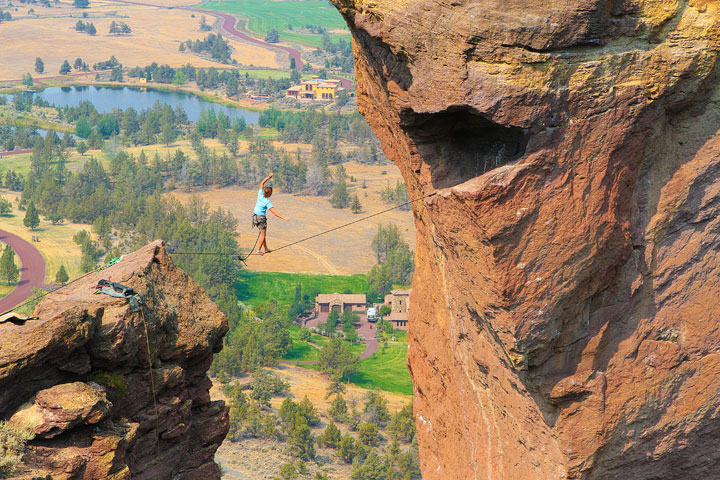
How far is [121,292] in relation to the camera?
1316 centimetres

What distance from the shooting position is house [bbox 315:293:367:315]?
76.4 m

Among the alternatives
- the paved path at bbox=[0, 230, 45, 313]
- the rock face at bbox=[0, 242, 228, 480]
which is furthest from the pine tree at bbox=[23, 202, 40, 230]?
the rock face at bbox=[0, 242, 228, 480]

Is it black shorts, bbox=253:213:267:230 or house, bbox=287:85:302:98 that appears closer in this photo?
black shorts, bbox=253:213:267:230

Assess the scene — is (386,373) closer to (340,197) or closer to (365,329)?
(365,329)

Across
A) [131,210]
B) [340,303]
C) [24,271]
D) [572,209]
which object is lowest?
[24,271]

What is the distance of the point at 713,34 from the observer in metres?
10.7

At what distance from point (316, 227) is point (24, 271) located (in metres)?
35.6

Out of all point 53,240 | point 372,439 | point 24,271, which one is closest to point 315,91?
point 53,240

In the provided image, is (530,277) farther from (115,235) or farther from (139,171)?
(139,171)

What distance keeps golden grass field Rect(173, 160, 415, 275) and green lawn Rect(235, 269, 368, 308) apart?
5.41ft

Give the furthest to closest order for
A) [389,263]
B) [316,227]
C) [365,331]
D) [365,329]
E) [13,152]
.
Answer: [13,152] → [316,227] → [389,263] → [365,329] → [365,331]

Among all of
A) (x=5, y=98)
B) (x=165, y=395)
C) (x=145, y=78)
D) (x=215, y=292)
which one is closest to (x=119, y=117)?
(x=5, y=98)

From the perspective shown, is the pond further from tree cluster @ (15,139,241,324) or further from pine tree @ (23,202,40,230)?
pine tree @ (23,202,40,230)

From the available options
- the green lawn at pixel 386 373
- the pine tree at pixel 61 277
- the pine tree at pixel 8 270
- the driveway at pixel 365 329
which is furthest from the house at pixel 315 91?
the green lawn at pixel 386 373
